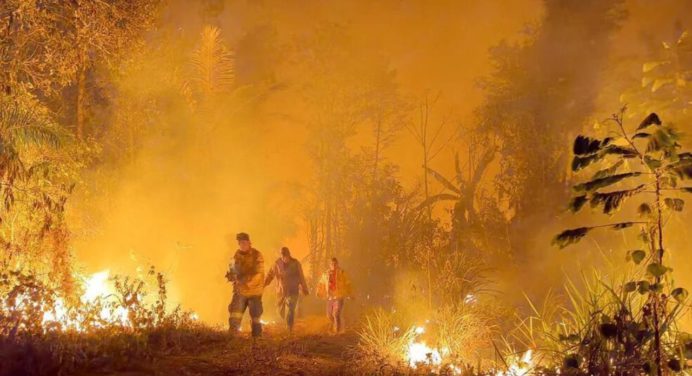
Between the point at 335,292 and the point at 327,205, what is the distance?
8206 millimetres

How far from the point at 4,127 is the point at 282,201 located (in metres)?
15.7

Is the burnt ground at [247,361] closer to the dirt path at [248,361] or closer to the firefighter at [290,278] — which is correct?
A: the dirt path at [248,361]

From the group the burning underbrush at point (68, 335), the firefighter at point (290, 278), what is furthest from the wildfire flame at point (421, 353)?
the firefighter at point (290, 278)

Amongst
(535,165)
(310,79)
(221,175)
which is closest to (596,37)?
(535,165)

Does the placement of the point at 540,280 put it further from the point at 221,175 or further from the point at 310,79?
the point at 221,175

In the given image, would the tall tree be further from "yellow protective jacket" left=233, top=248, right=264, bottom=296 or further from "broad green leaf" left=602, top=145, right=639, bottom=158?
"broad green leaf" left=602, top=145, right=639, bottom=158

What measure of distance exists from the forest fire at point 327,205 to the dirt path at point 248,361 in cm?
5

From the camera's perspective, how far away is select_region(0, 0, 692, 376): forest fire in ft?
22.6

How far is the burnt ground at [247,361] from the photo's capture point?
7.19 metres

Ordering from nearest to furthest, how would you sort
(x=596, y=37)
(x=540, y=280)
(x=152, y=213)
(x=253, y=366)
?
A: (x=253, y=366)
(x=540, y=280)
(x=596, y=37)
(x=152, y=213)

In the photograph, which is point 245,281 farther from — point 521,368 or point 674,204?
point 674,204

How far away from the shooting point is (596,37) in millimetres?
19109

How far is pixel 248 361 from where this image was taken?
7.82 m

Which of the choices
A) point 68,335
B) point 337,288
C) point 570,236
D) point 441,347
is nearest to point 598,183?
point 570,236
